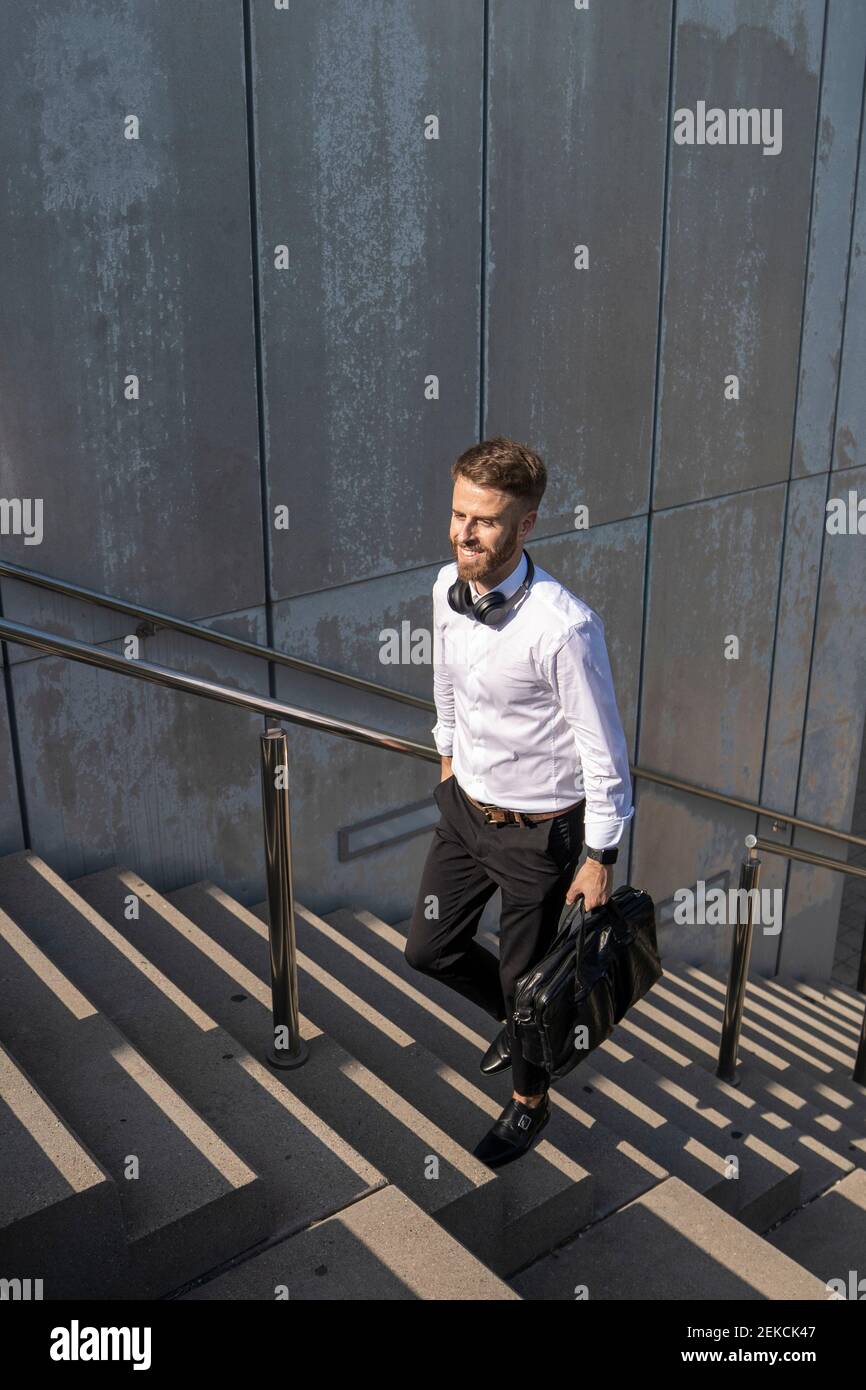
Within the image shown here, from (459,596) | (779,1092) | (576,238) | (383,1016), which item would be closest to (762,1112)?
(779,1092)

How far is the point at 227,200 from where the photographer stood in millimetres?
4141

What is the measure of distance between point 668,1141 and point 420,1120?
116 centimetres

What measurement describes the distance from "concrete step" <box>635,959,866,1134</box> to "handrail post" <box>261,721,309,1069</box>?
98.4 inches

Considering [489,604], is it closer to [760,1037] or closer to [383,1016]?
[383,1016]

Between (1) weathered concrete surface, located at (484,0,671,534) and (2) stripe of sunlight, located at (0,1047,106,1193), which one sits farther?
(1) weathered concrete surface, located at (484,0,671,534)

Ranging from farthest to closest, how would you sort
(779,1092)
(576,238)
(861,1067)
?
1. (861,1067)
2. (576,238)
3. (779,1092)

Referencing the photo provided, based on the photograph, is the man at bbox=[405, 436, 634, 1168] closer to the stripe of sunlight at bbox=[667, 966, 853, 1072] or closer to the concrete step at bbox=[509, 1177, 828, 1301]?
the concrete step at bbox=[509, 1177, 828, 1301]

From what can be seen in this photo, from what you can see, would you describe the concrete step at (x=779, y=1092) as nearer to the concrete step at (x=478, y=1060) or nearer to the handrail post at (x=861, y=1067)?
the handrail post at (x=861, y=1067)

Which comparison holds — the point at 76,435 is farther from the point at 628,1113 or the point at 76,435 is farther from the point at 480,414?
the point at 628,1113

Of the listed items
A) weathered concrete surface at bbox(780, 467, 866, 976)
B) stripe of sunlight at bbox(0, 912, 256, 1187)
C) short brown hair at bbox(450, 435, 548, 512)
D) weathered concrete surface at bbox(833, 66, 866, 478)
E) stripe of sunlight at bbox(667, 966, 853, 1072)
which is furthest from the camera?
weathered concrete surface at bbox(780, 467, 866, 976)

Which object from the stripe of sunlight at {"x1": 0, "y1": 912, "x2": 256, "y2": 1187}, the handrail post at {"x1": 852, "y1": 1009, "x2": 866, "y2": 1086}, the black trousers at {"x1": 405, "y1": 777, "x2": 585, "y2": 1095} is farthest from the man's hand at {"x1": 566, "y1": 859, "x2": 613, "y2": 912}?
the handrail post at {"x1": 852, "y1": 1009, "x2": 866, "y2": 1086}

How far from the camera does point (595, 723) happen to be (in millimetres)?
2725

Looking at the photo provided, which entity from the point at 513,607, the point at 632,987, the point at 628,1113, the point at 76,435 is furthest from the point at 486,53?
the point at 628,1113

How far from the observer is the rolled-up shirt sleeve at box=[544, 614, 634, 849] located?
2719 mm
